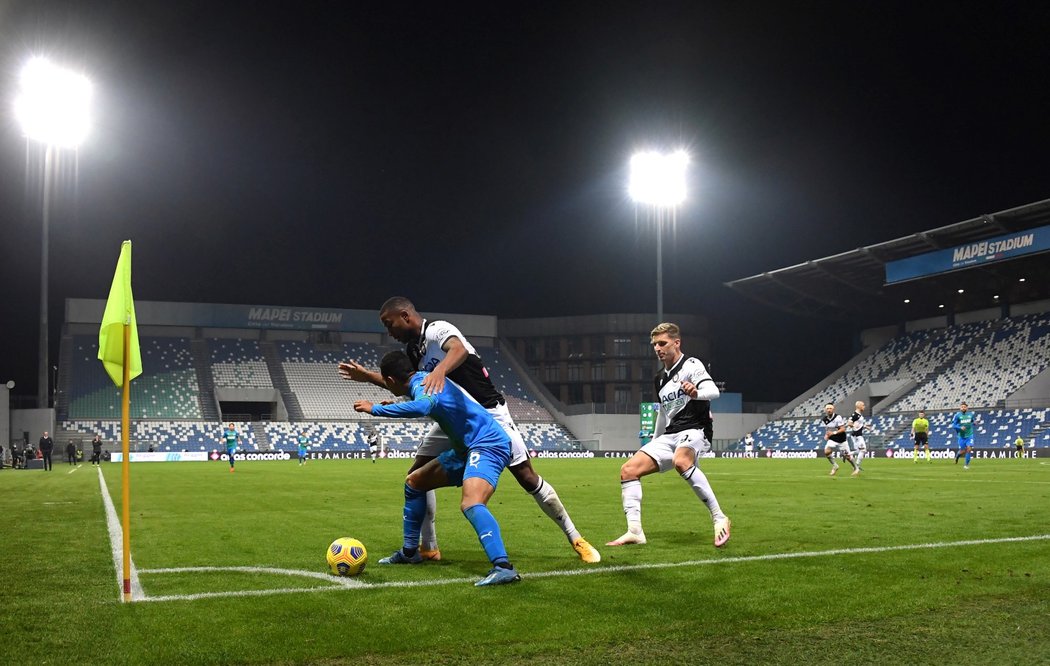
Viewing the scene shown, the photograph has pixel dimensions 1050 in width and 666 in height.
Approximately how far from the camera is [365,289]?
74000mm

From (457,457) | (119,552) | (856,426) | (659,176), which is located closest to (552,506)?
(457,457)

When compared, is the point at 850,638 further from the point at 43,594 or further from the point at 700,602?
the point at 43,594

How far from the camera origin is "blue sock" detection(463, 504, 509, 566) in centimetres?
677

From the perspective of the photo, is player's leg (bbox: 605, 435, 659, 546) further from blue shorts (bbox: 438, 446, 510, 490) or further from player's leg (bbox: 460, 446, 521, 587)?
player's leg (bbox: 460, 446, 521, 587)

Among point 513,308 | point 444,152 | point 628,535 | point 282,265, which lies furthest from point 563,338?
point 628,535

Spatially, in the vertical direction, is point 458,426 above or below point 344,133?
below

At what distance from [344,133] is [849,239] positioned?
32636mm

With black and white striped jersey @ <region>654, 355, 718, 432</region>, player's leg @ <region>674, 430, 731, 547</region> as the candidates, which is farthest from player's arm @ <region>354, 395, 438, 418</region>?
player's leg @ <region>674, 430, 731, 547</region>

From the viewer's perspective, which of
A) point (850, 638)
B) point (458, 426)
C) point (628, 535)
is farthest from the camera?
point (628, 535)

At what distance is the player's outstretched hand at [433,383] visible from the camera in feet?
22.2

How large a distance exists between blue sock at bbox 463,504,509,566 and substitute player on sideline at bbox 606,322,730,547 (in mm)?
2919

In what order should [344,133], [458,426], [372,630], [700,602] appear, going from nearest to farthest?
[372,630], [700,602], [458,426], [344,133]

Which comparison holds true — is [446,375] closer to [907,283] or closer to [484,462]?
[484,462]

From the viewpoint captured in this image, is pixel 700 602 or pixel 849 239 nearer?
pixel 700 602
